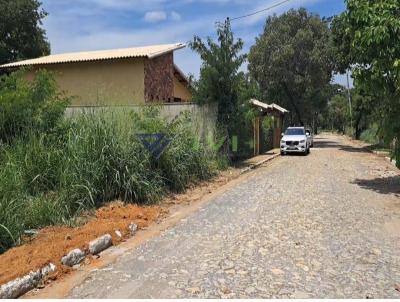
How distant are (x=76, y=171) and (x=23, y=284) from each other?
397 cm

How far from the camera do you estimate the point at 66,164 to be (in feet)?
29.7

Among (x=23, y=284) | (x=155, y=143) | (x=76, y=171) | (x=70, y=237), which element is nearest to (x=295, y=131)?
(x=155, y=143)

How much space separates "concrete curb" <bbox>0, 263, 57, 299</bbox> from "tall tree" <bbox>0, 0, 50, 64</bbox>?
36.3 m

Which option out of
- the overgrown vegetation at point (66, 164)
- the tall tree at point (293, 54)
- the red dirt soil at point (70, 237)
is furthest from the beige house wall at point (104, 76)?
→ the tall tree at point (293, 54)

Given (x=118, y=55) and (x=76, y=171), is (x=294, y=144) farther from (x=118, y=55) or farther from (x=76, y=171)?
(x=76, y=171)

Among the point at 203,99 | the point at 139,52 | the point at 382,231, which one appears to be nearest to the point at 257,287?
the point at 382,231

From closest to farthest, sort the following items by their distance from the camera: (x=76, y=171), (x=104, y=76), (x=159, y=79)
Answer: (x=76, y=171) → (x=104, y=76) → (x=159, y=79)

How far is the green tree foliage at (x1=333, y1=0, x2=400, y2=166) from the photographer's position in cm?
1168

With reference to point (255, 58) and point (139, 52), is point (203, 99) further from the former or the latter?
point (255, 58)

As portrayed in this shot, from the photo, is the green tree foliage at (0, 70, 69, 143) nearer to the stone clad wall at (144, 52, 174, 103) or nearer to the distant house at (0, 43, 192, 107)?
the distant house at (0, 43, 192, 107)

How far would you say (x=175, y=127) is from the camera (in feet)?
43.6

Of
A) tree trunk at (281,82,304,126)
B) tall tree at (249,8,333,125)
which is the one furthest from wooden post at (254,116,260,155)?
tree trunk at (281,82,304,126)

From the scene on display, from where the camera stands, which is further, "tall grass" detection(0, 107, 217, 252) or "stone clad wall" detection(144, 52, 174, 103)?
"stone clad wall" detection(144, 52, 174, 103)

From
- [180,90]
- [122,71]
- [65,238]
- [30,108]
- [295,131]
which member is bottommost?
[65,238]
